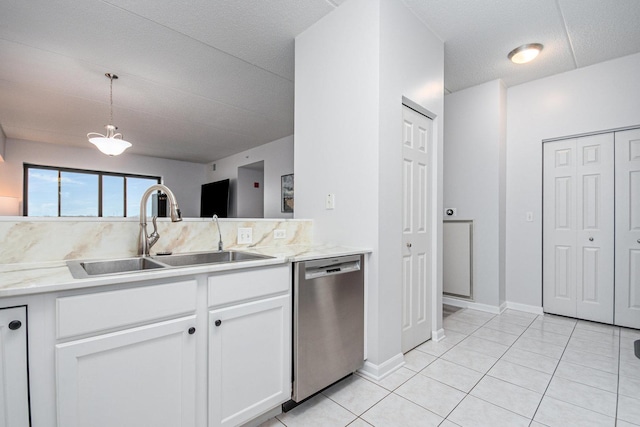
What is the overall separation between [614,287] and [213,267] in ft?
12.4

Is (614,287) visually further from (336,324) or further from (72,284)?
(72,284)

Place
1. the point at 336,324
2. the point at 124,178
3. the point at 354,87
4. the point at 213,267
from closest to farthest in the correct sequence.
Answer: the point at 213,267
the point at 336,324
the point at 354,87
the point at 124,178

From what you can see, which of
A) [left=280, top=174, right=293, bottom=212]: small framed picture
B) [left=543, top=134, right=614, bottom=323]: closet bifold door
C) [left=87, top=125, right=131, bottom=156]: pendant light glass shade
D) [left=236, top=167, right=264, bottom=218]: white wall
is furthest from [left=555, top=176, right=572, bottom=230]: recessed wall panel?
[left=236, top=167, right=264, bottom=218]: white wall

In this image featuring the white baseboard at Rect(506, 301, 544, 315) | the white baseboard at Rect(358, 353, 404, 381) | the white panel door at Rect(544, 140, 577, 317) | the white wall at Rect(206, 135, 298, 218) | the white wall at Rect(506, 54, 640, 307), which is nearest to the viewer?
the white baseboard at Rect(358, 353, 404, 381)

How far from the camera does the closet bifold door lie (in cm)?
298

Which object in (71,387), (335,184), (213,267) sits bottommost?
(71,387)

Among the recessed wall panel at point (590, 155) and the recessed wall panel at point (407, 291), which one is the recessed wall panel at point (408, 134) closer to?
the recessed wall panel at point (407, 291)

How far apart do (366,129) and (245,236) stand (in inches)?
44.7

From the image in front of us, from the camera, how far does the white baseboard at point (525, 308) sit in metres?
3.34

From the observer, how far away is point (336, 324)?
1798mm

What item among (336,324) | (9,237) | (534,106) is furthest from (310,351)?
(534,106)

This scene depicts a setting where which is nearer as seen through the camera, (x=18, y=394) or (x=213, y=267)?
Answer: (x=18, y=394)

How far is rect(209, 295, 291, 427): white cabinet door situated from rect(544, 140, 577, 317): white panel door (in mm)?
3225

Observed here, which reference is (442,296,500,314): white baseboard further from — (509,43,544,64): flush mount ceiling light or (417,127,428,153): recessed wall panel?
(509,43,544,64): flush mount ceiling light
